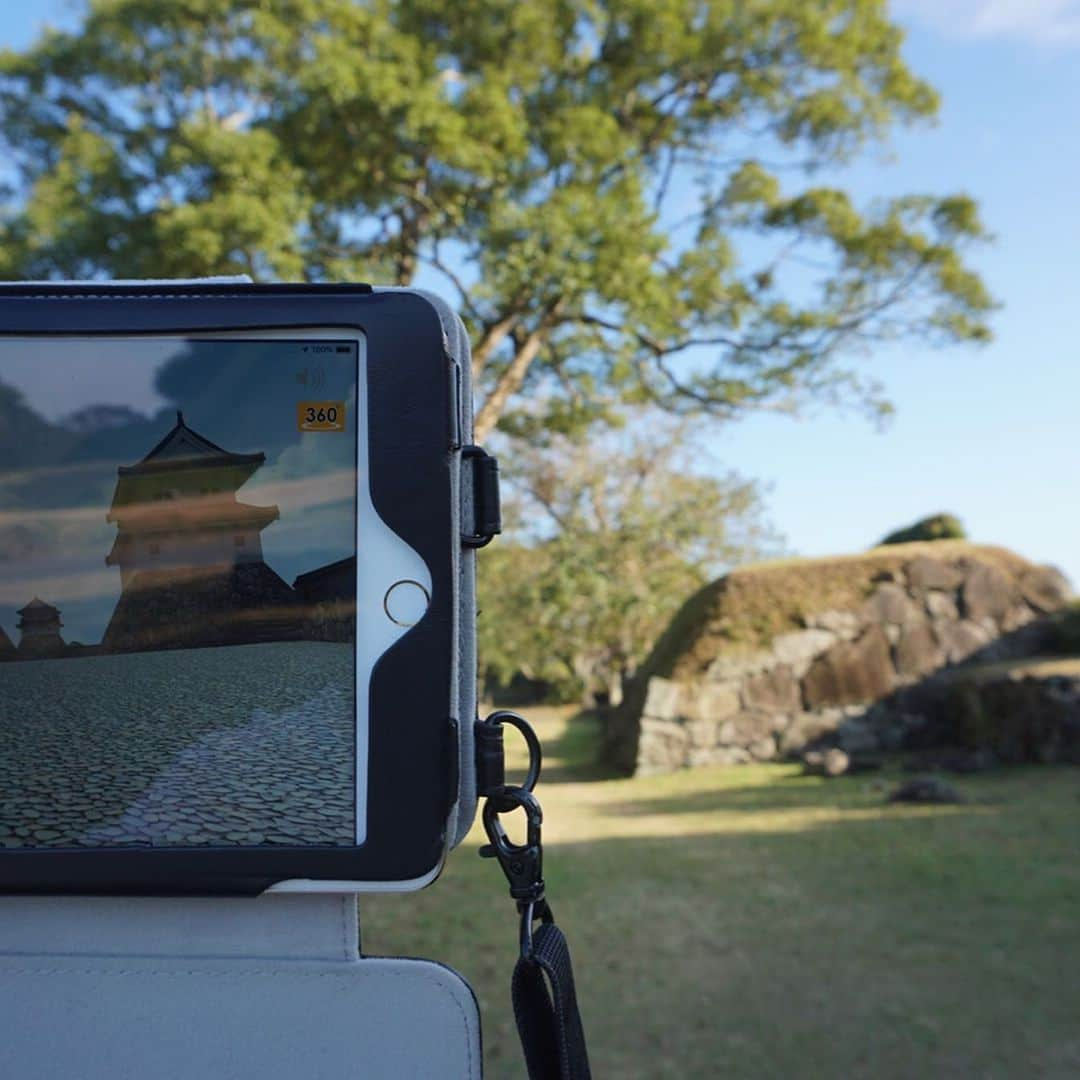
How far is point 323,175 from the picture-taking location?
764cm

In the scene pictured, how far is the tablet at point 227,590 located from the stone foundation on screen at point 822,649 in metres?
9.43

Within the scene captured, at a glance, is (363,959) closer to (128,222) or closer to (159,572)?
(159,572)

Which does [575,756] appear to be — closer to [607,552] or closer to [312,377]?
[607,552]

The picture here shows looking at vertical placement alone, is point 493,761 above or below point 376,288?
below

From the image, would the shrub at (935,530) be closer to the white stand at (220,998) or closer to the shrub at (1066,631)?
the shrub at (1066,631)

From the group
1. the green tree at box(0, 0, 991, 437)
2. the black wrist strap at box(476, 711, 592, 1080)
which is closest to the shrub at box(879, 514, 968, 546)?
the green tree at box(0, 0, 991, 437)

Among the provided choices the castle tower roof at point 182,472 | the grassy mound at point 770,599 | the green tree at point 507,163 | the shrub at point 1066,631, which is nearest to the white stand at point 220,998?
the castle tower roof at point 182,472

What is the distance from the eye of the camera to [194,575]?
974mm

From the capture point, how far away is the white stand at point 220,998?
2.95 feet

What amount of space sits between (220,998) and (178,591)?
343mm

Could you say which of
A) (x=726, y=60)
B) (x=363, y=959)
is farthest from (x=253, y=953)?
(x=726, y=60)

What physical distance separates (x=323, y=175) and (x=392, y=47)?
970mm

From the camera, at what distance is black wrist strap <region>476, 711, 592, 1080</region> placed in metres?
0.94

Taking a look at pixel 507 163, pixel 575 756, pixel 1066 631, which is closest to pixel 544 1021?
pixel 507 163
